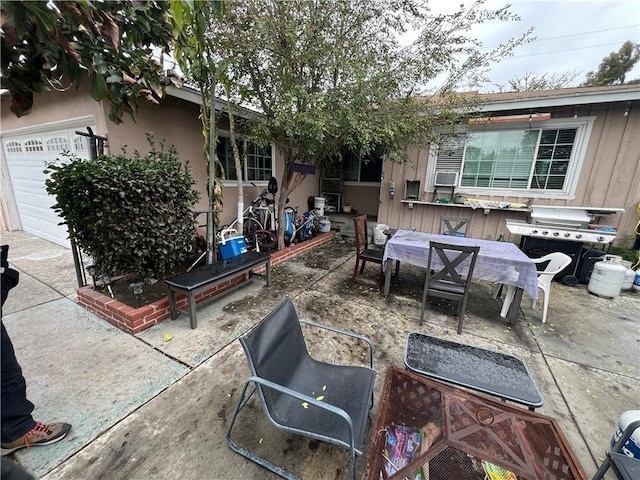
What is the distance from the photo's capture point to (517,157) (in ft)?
18.0

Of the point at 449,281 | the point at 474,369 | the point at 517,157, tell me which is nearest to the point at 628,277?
the point at 517,157

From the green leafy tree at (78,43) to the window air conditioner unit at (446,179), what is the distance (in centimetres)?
574

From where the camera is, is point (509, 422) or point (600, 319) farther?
point (600, 319)

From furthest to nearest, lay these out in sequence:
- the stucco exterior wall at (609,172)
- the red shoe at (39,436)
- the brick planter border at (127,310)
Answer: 1. the stucco exterior wall at (609,172)
2. the brick planter border at (127,310)
3. the red shoe at (39,436)

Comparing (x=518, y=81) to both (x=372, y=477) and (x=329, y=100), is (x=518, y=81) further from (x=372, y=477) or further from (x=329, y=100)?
(x=372, y=477)

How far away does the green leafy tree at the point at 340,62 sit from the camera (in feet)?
11.5

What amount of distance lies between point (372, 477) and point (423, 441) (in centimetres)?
52

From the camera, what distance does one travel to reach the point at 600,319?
333cm

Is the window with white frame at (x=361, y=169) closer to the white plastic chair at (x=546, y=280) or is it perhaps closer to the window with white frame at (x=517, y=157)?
the window with white frame at (x=517, y=157)

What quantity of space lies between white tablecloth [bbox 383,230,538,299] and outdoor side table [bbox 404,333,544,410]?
136 centimetres

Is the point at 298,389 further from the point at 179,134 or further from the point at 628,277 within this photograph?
the point at 628,277

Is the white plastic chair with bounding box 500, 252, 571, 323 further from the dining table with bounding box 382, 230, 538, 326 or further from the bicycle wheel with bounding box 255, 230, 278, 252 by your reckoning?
the bicycle wheel with bounding box 255, 230, 278, 252

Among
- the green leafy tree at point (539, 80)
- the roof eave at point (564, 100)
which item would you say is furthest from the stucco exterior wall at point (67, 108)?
the green leafy tree at point (539, 80)

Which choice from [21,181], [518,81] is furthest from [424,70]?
[518,81]
